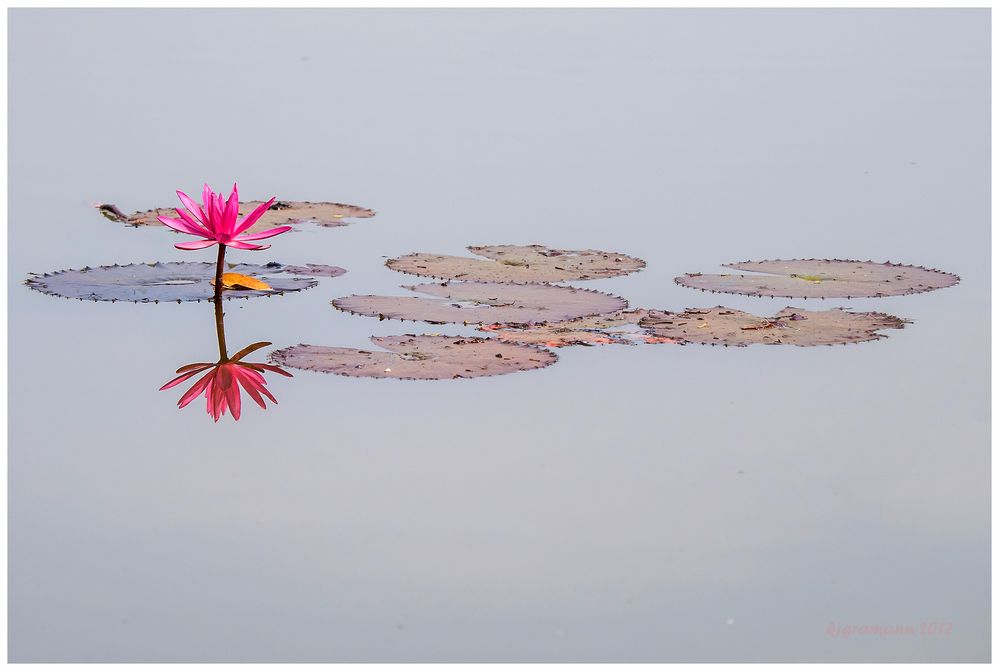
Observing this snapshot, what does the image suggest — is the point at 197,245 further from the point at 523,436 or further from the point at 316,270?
the point at 523,436

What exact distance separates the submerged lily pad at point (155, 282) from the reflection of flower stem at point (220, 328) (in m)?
0.06

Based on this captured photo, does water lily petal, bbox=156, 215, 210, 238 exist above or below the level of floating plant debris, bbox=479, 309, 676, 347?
above

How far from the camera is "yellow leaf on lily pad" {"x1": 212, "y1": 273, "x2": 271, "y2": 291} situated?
4305 mm

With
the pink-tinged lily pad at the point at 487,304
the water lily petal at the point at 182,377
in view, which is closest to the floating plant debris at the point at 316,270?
the pink-tinged lily pad at the point at 487,304

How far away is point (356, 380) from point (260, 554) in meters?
0.95

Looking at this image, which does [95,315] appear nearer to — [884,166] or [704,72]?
[884,166]

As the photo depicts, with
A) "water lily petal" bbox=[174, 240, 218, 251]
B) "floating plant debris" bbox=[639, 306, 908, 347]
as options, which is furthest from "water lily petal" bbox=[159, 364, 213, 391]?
"floating plant debris" bbox=[639, 306, 908, 347]

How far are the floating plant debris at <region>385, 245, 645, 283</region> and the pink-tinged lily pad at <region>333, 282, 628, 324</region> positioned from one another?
3.9 inches

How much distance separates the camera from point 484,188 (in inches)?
234

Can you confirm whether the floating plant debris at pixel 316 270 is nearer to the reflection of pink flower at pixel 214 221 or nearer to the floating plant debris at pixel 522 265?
the floating plant debris at pixel 522 265

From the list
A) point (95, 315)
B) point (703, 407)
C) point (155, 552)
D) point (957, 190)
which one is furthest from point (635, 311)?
point (957, 190)

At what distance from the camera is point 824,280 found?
448 cm

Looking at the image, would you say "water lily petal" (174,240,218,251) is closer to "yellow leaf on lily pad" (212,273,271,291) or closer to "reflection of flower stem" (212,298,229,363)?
"reflection of flower stem" (212,298,229,363)

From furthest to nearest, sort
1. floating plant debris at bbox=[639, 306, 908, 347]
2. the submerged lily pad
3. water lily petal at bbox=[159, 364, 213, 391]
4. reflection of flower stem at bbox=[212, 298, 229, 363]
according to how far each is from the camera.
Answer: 1. the submerged lily pad
2. floating plant debris at bbox=[639, 306, 908, 347]
3. reflection of flower stem at bbox=[212, 298, 229, 363]
4. water lily petal at bbox=[159, 364, 213, 391]
